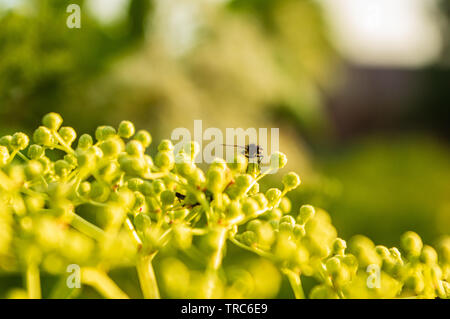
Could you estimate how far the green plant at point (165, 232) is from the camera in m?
0.41

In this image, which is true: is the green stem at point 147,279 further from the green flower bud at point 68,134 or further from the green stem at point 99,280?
the green flower bud at point 68,134

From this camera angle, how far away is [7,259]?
42 centimetres

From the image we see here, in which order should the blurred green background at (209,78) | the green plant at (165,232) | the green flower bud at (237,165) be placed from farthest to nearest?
the blurred green background at (209,78)
the green flower bud at (237,165)
the green plant at (165,232)

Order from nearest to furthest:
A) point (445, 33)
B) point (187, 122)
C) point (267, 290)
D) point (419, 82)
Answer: point (267, 290), point (187, 122), point (445, 33), point (419, 82)

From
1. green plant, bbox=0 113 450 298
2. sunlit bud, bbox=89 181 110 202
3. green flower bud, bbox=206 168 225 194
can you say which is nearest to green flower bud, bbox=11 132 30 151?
green plant, bbox=0 113 450 298

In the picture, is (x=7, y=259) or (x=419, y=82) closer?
(x=7, y=259)

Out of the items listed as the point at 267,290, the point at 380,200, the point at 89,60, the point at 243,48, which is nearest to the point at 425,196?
the point at 380,200

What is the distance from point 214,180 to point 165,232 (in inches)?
3.0

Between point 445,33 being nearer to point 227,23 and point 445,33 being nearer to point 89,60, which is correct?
point 227,23

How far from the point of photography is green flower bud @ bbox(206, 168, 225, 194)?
0.45 meters

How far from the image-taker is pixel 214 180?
0.45 metres

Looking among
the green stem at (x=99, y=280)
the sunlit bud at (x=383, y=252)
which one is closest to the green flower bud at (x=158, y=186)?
the green stem at (x=99, y=280)

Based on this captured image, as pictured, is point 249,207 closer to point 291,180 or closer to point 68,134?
point 291,180

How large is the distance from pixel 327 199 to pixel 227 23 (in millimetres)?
1368
